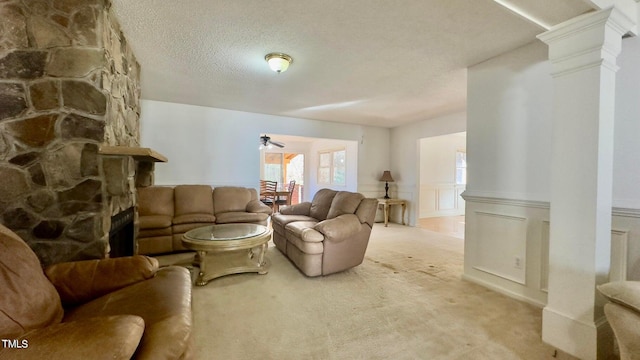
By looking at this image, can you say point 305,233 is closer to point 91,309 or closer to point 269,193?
point 91,309

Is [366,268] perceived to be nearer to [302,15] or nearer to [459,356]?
[459,356]

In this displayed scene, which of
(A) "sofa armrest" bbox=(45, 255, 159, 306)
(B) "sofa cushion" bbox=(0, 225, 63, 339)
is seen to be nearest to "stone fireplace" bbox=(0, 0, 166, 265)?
(A) "sofa armrest" bbox=(45, 255, 159, 306)

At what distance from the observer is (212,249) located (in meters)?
2.59

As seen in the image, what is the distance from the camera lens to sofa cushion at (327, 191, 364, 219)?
10.4 ft

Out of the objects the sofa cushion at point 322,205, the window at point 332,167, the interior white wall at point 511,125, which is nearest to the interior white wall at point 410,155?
the window at point 332,167

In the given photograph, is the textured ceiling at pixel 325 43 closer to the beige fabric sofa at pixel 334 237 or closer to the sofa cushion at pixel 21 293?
the beige fabric sofa at pixel 334 237

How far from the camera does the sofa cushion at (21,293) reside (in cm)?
96

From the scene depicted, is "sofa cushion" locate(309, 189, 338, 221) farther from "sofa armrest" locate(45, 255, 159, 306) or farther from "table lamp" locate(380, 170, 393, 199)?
"table lamp" locate(380, 170, 393, 199)

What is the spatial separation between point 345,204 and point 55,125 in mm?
2650

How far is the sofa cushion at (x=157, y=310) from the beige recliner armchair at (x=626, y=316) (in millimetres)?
1913

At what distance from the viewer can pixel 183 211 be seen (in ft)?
12.9

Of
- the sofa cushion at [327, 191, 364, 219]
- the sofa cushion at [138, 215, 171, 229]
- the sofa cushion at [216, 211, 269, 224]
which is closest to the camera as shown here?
the sofa cushion at [327, 191, 364, 219]

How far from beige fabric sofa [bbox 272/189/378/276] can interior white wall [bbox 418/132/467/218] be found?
3.83 m

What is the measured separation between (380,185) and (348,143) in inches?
51.7
